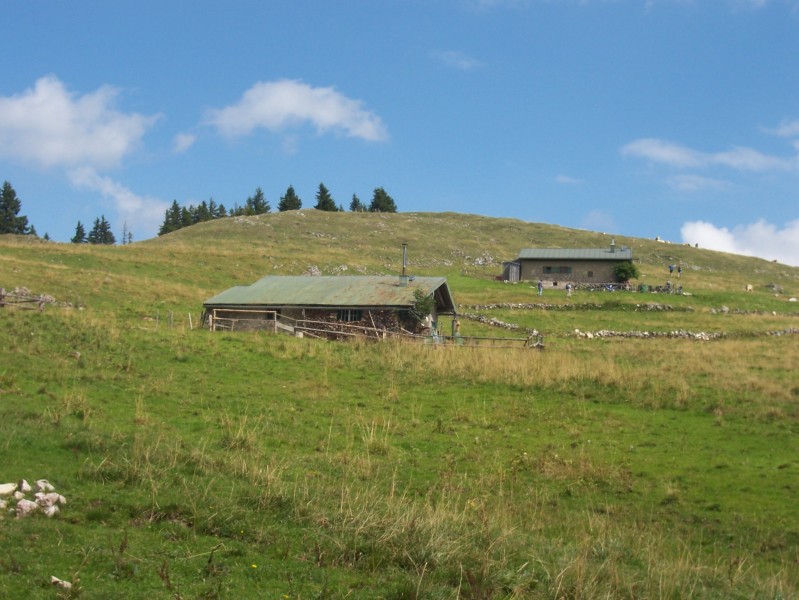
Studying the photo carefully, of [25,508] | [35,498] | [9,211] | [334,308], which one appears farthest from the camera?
[9,211]

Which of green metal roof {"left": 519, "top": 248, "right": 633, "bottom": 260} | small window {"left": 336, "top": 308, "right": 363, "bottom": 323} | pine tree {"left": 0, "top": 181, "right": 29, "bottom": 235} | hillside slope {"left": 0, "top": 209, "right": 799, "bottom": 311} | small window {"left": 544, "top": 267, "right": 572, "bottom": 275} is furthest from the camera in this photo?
pine tree {"left": 0, "top": 181, "right": 29, "bottom": 235}

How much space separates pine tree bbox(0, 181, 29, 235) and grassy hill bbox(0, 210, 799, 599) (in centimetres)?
10926

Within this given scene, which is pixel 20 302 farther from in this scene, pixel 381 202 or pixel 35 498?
pixel 381 202

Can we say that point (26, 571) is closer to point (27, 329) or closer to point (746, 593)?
point (746, 593)

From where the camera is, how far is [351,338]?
39.8m

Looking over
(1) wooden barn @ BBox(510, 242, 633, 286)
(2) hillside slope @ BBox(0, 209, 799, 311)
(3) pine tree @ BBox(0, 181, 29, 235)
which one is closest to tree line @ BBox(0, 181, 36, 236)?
(3) pine tree @ BBox(0, 181, 29, 235)

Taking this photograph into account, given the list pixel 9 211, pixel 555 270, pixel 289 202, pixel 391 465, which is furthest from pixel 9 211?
pixel 391 465

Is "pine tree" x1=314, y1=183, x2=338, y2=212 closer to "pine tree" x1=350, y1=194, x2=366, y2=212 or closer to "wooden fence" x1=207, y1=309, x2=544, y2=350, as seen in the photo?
"pine tree" x1=350, y1=194, x2=366, y2=212

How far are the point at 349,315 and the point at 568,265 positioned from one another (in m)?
50.2

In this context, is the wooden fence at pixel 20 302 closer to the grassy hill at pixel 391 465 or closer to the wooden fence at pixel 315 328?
the grassy hill at pixel 391 465

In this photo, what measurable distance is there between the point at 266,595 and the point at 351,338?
3088cm

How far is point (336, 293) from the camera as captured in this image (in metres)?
42.9

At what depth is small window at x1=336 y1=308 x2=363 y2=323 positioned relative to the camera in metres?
41.4

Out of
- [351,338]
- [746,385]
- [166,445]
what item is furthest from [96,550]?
[351,338]
